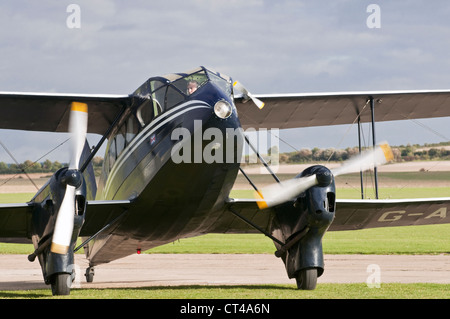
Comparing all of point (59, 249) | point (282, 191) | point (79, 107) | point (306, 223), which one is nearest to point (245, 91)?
point (282, 191)

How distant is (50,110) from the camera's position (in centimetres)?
1564

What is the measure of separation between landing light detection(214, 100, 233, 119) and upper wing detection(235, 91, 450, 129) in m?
4.90

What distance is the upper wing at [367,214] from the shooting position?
15523 mm

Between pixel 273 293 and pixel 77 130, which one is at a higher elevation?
pixel 77 130

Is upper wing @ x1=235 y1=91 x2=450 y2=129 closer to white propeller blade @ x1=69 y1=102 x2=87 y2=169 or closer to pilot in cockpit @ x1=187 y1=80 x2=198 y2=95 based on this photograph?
white propeller blade @ x1=69 y1=102 x2=87 y2=169

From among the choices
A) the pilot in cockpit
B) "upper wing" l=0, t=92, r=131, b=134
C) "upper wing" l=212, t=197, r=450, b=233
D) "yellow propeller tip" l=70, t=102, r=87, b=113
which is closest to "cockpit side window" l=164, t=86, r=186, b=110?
the pilot in cockpit

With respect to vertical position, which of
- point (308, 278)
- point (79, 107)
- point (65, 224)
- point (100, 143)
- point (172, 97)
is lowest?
point (308, 278)

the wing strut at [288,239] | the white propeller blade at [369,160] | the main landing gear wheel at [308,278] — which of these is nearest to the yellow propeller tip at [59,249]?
the wing strut at [288,239]

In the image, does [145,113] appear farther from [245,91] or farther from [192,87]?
[245,91]

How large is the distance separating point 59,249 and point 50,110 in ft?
13.8

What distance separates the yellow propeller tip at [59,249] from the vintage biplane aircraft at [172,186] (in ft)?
0.09

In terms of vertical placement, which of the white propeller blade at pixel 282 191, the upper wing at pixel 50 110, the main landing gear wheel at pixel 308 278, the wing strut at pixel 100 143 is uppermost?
the upper wing at pixel 50 110

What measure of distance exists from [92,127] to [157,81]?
13.6ft

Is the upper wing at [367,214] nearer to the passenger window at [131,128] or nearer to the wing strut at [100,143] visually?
the passenger window at [131,128]
